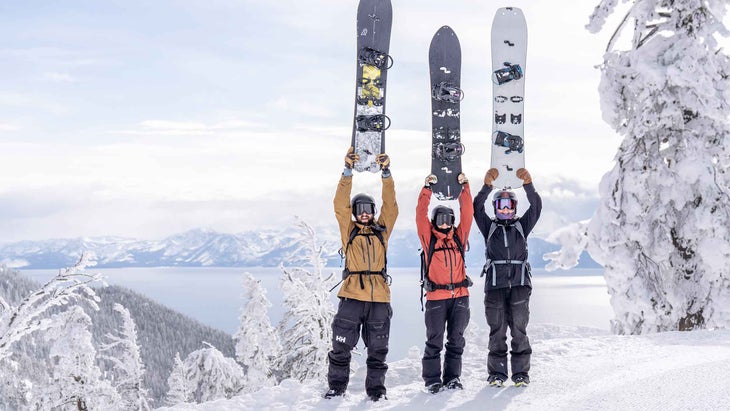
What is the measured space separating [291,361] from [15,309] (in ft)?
32.8

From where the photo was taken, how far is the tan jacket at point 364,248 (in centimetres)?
633

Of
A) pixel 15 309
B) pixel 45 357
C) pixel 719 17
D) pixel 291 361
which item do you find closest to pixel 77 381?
pixel 291 361

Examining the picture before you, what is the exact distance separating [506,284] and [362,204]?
75.0 inches

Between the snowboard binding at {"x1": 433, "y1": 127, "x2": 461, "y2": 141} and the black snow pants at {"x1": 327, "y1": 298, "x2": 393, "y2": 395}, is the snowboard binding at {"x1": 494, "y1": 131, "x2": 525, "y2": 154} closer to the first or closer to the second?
the snowboard binding at {"x1": 433, "y1": 127, "x2": 461, "y2": 141}

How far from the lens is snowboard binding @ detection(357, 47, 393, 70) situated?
29.9 feet

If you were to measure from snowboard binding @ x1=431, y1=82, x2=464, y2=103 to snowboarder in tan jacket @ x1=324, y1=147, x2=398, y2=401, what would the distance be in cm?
304

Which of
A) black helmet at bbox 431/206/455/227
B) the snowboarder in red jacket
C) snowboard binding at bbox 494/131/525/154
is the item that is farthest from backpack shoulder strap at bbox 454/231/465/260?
snowboard binding at bbox 494/131/525/154

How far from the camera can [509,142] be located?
31.2 ft

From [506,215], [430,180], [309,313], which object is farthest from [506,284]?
[309,313]

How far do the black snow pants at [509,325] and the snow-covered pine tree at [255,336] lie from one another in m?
18.7

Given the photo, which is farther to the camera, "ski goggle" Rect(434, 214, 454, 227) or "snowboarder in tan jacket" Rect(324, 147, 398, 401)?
"ski goggle" Rect(434, 214, 454, 227)

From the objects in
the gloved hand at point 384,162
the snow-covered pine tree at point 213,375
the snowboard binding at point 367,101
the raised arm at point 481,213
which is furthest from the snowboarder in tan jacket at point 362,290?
the snow-covered pine tree at point 213,375

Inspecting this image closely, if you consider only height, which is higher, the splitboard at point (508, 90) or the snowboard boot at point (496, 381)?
the splitboard at point (508, 90)

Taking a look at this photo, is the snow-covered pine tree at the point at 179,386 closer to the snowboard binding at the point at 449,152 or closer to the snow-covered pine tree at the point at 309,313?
the snow-covered pine tree at the point at 309,313
